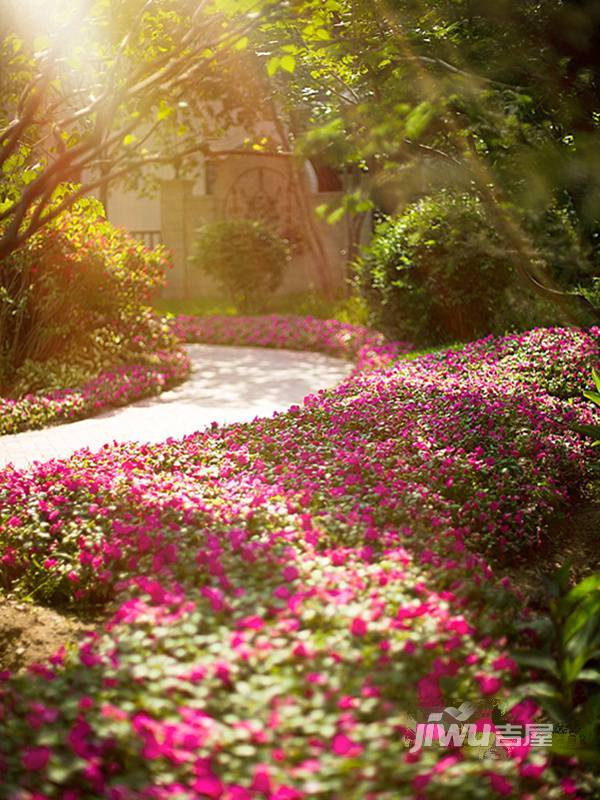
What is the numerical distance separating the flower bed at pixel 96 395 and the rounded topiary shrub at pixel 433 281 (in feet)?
9.65

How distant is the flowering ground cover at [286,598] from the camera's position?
272 centimetres

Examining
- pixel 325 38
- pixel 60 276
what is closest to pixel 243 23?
pixel 325 38

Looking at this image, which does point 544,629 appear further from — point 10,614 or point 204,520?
point 10,614

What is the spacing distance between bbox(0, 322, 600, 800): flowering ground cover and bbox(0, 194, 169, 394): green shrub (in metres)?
4.88

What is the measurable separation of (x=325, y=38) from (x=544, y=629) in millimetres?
3810

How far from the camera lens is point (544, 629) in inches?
144

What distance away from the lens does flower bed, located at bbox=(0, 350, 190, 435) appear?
9.20 m

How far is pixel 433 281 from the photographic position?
12164 millimetres

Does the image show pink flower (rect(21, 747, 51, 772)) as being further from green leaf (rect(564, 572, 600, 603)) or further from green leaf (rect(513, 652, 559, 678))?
green leaf (rect(564, 572, 600, 603))

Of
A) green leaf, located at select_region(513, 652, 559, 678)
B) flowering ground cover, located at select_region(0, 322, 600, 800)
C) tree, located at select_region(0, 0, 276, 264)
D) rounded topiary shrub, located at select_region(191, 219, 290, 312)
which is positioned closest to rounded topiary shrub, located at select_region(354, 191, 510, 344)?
tree, located at select_region(0, 0, 276, 264)

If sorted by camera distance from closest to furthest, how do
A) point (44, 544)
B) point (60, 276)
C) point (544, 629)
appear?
point (544, 629), point (44, 544), point (60, 276)

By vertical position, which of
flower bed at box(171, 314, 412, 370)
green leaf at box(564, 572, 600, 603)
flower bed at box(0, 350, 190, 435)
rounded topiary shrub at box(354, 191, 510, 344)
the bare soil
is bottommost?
the bare soil

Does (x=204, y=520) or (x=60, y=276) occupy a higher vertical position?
(x=60, y=276)
